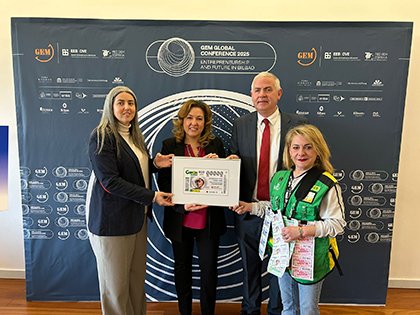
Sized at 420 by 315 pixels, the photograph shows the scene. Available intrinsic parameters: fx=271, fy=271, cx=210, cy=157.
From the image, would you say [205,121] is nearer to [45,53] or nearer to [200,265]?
[200,265]

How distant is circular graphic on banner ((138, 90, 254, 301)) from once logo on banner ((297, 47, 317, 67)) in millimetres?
578

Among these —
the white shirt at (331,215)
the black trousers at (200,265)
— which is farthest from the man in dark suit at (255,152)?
the white shirt at (331,215)

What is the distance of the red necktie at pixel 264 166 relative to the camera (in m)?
2.06

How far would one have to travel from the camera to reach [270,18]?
2529mm

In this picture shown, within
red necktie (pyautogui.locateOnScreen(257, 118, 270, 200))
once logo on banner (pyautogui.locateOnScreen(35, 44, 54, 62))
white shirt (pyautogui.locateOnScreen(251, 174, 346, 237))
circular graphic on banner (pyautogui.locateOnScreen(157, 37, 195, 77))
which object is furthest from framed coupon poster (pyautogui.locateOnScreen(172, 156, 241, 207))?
once logo on banner (pyautogui.locateOnScreen(35, 44, 54, 62))

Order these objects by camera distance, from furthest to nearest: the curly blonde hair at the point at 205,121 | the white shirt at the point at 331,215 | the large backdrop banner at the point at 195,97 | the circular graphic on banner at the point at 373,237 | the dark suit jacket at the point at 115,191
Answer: the circular graphic on banner at the point at 373,237 → the large backdrop banner at the point at 195,97 → the curly blonde hair at the point at 205,121 → the dark suit jacket at the point at 115,191 → the white shirt at the point at 331,215

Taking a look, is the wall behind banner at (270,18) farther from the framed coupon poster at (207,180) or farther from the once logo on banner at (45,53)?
the framed coupon poster at (207,180)

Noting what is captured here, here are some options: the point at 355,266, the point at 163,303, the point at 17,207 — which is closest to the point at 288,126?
the point at 355,266

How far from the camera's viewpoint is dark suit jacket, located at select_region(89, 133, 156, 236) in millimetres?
1789

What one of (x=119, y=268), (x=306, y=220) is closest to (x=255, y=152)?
(x=306, y=220)

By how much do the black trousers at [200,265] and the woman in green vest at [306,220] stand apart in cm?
52

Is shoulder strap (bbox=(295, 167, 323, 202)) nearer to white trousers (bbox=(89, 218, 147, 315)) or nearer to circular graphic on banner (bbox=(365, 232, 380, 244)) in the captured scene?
white trousers (bbox=(89, 218, 147, 315))

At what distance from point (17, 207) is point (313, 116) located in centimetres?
316

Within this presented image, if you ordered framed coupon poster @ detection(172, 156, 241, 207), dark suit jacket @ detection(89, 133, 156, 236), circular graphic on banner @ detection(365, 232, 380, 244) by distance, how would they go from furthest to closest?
circular graphic on banner @ detection(365, 232, 380, 244) < framed coupon poster @ detection(172, 156, 241, 207) < dark suit jacket @ detection(89, 133, 156, 236)
